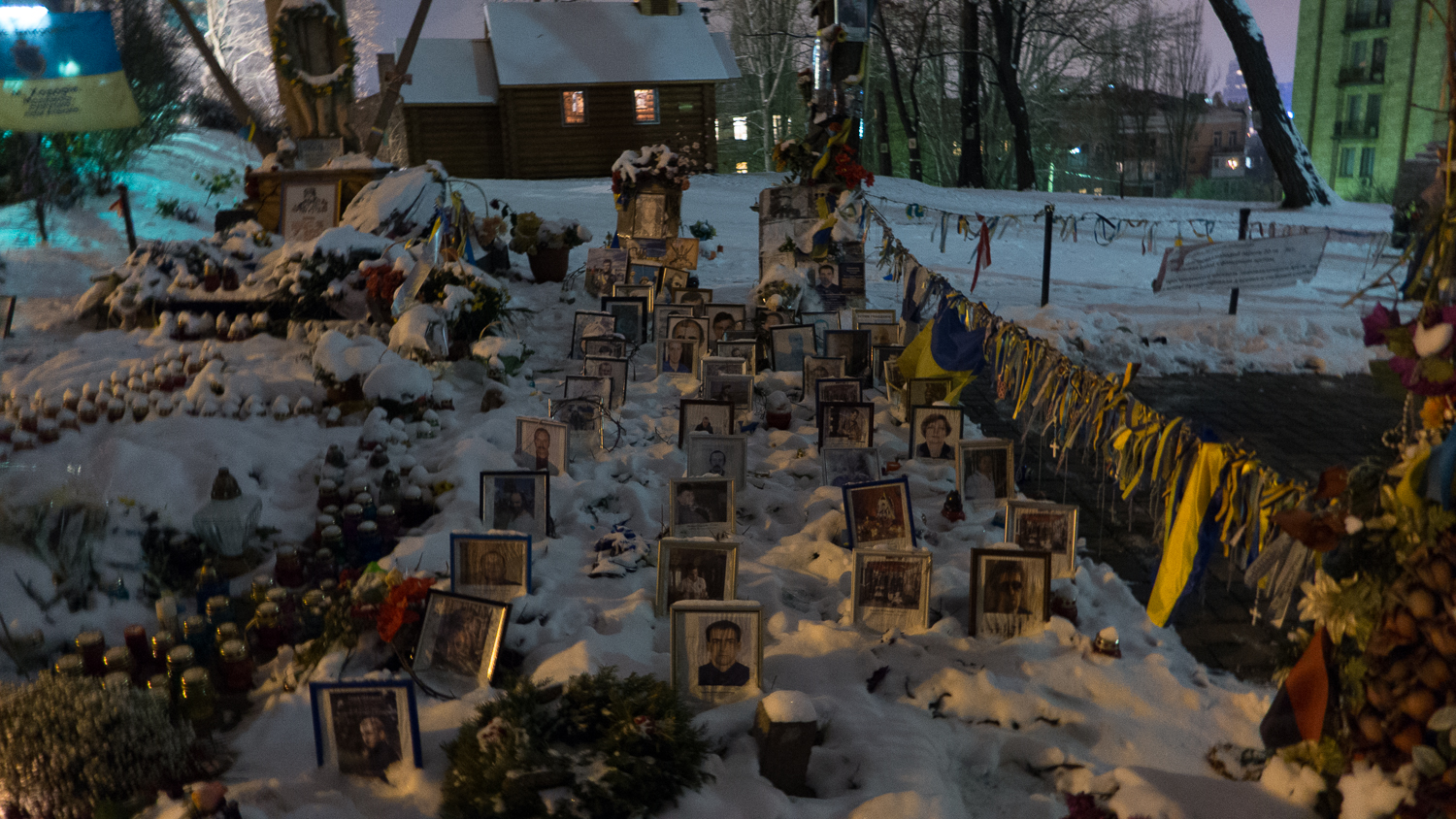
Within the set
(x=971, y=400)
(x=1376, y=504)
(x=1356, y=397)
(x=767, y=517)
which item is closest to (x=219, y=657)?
(x=767, y=517)

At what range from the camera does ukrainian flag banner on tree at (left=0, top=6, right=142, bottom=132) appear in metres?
11.5

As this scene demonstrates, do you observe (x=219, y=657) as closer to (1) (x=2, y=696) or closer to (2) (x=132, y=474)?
(1) (x=2, y=696)

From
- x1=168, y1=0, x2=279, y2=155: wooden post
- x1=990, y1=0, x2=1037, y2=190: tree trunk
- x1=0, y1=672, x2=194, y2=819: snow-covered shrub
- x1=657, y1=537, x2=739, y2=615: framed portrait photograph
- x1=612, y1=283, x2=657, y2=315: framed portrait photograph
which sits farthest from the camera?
x1=990, y1=0, x2=1037, y2=190: tree trunk

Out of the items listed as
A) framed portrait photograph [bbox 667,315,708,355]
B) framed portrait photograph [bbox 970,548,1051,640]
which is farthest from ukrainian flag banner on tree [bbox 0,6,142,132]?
framed portrait photograph [bbox 970,548,1051,640]

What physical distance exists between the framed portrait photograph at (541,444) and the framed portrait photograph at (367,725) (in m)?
2.95

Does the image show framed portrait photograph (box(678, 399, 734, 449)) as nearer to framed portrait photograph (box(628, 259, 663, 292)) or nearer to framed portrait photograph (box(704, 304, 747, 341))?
framed portrait photograph (box(704, 304, 747, 341))

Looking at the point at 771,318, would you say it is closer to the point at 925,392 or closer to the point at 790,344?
the point at 790,344

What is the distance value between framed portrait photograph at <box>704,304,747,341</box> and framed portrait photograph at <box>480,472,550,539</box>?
163 inches

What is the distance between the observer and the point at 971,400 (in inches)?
363

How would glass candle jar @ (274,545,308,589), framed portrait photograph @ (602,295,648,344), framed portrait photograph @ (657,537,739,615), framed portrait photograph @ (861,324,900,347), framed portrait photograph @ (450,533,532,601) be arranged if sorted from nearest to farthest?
framed portrait photograph @ (657,537,739,615)
framed portrait photograph @ (450,533,532,601)
glass candle jar @ (274,545,308,589)
framed portrait photograph @ (861,324,900,347)
framed portrait photograph @ (602,295,648,344)

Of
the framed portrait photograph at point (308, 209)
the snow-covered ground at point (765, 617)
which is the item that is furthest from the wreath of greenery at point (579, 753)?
the framed portrait photograph at point (308, 209)

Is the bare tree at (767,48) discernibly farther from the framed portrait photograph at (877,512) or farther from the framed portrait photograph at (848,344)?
the framed portrait photograph at (877,512)

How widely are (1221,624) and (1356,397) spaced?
5.69 meters

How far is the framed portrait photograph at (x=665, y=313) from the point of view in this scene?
9.61 metres
